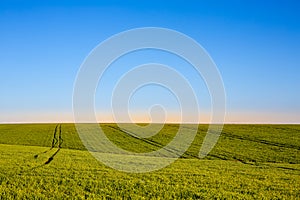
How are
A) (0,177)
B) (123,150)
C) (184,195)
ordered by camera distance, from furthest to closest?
(123,150) < (0,177) < (184,195)

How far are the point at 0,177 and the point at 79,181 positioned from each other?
190 inches

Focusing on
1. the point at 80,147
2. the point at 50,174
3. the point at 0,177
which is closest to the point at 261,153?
the point at 80,147

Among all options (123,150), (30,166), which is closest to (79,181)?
(30,166)

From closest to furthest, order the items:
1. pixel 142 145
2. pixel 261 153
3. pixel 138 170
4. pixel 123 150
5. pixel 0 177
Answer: pixel 0 177
pixel 138 170
pixel 261 153
pixel 123 150
pixel 142 145

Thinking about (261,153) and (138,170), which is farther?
(261,153)

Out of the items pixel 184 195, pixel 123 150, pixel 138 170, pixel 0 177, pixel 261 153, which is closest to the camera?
pixel 184 195

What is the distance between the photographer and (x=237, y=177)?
23.4 meters

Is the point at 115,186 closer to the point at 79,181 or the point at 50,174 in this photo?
the point at 79,181

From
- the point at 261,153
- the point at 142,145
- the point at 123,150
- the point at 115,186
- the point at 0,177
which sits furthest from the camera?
the point at 142,145

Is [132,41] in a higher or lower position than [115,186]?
higher

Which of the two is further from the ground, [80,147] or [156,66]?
[156,66]

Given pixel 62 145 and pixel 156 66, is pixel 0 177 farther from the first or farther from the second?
pixel 62 145

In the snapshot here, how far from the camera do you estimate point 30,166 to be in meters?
26.6

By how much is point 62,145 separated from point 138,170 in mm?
29636
